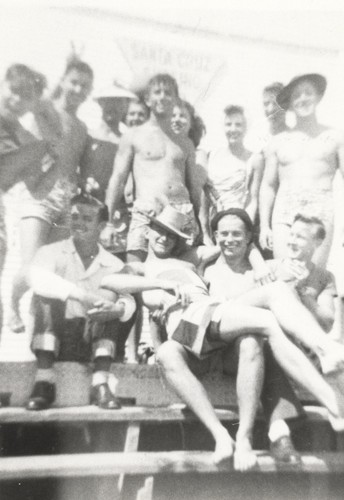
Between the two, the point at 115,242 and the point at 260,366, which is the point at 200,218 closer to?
the point at 115,242

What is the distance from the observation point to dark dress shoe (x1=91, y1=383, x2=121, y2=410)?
2.15m

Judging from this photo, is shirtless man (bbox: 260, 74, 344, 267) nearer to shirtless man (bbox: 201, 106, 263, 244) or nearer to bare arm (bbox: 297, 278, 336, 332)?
shirtless man (bbox: 201, 106, 263, 244)

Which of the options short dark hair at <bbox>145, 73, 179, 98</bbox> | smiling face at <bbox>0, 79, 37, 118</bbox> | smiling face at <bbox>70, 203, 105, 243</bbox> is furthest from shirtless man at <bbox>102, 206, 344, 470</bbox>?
short dark hair at <bbox>145, 73, 179, 98</bbox>

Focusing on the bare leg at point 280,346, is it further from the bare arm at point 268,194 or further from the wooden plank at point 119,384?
the bare arm at point 268,194

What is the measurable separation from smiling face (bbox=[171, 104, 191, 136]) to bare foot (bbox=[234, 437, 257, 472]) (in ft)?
6.15

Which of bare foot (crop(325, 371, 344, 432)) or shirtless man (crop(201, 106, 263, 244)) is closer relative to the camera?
bare foot (crop(325, 371, 344, 432))

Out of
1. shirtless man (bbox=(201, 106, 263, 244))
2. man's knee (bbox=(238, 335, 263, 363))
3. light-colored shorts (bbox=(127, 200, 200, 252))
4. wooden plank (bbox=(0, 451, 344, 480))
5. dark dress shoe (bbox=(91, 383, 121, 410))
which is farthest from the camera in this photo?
shirtless man (bbox=(201, 106, 263, 244))

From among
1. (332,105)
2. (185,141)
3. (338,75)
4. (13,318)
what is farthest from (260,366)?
(338,75)

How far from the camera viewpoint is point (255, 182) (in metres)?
3.10

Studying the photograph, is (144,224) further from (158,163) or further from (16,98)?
(16,98)

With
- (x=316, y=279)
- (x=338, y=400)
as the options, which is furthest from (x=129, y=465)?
(x=316, y=279)

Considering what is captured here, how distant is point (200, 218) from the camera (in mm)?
2994

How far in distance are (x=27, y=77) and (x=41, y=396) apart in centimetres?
178

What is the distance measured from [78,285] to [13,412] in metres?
0.63
